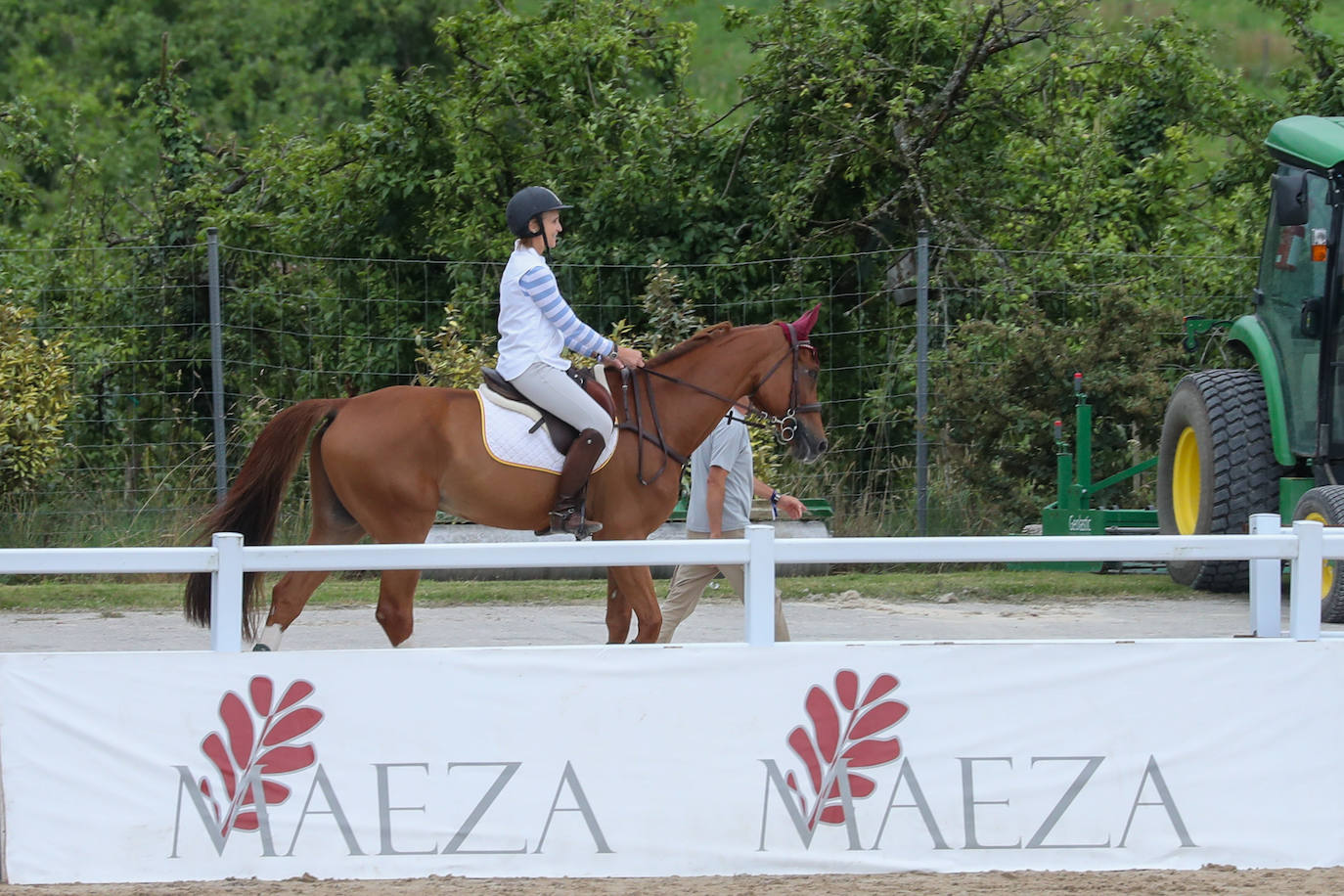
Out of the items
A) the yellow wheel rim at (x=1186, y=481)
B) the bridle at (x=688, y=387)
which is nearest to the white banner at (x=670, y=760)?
the bridle at (x=688, y=387)

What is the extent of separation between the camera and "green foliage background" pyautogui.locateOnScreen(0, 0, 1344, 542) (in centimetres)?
1499

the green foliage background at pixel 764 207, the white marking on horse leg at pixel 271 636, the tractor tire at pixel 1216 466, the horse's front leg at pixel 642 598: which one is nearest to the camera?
the horse's front leg at pixel 642 598

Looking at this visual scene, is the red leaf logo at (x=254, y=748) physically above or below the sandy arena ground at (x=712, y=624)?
above

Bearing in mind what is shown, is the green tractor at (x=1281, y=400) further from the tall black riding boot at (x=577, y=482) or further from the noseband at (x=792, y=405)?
the tall black riding boot at (x=577, y=482)

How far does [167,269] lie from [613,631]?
934 cm

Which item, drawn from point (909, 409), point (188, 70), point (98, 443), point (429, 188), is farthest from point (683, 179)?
point (188, 70)

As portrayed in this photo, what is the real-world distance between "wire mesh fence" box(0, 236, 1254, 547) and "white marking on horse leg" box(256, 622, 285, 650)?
5.86m

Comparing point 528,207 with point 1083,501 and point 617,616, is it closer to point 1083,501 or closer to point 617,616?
point 617,616

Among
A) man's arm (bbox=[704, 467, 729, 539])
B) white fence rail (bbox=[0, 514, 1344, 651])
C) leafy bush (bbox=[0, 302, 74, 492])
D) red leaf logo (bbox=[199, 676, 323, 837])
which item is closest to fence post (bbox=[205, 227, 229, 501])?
leafy bush (bbox=[0, 302, 74, 492])

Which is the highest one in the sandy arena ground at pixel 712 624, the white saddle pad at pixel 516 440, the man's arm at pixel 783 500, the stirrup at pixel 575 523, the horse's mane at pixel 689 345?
the horse's mane at pixel 689 345

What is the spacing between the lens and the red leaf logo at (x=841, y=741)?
558 centimetres

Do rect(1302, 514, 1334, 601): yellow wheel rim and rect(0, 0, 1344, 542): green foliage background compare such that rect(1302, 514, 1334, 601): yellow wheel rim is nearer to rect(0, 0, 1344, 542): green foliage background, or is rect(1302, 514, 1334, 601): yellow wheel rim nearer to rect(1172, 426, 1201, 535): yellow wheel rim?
rect(1172, 426, 1201, 535): yellow wheel rim

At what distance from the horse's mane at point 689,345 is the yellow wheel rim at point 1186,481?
4990 mm

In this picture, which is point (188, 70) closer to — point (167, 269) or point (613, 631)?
point (167, 269)
